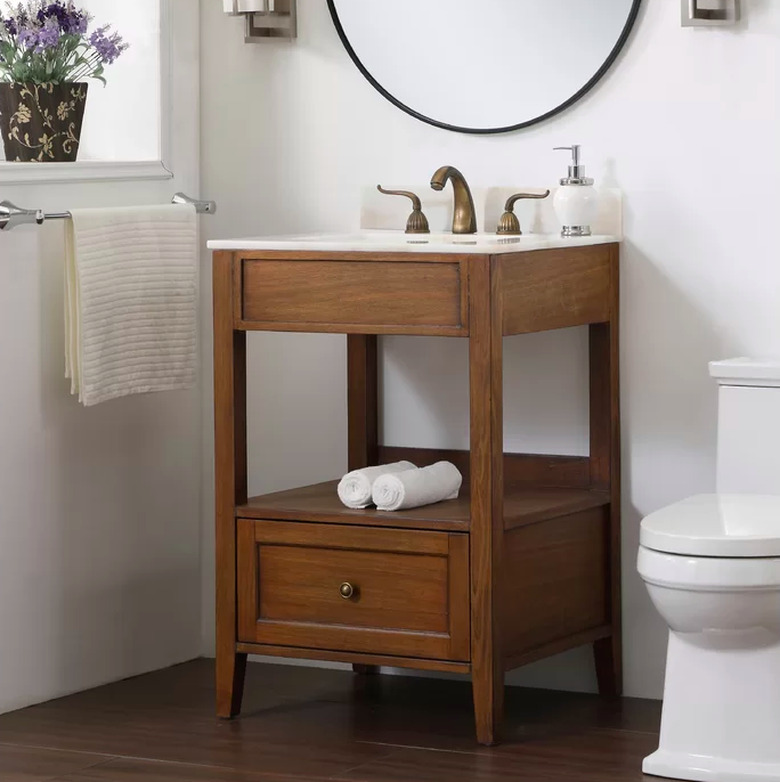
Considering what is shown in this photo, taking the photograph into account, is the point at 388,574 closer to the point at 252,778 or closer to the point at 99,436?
the point at 252,778

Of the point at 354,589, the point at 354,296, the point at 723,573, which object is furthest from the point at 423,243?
the point at 723,573

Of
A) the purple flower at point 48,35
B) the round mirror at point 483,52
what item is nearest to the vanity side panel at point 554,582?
the round mirror at point 483,52

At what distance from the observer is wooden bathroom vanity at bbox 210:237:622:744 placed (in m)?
2.67

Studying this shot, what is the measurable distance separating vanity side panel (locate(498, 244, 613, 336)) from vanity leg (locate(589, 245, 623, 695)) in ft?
0.12

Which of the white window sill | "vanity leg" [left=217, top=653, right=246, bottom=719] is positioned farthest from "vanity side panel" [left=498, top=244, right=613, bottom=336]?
the white window sill

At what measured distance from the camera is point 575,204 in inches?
117

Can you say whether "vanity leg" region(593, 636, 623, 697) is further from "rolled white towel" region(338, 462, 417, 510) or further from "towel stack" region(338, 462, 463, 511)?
"rolled white towel" region(338, 462, 417, 510)

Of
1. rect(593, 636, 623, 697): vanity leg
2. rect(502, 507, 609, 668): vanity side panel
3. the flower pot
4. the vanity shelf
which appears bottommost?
rect(593, 636, 623, 697): vanity leg

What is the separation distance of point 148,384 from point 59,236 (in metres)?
0.33

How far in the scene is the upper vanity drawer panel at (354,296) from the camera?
2.66 metres

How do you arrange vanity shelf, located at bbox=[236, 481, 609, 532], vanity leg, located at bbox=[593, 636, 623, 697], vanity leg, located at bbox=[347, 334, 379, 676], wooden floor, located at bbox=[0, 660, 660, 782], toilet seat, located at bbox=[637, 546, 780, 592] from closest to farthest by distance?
toilet seat, located at bbox=[637, 546, 780, 592]
wooden floor, located at bbox=[0, 660, 660, 782]
vanity shelf, located at bbox=[236, 481, 609, 532]
vanity leg, located at bbox=[593, 636, 623, 697]
vanity leg, located at bbox=[347, 334, 379, 676]

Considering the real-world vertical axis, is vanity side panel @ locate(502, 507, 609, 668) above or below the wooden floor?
above

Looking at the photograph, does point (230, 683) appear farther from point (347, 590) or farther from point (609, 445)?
point (609, 445)

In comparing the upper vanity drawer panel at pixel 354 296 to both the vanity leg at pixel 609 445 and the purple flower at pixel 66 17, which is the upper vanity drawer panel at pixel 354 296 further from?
the purple flower at pixel 66 17
